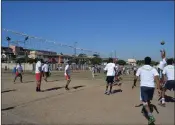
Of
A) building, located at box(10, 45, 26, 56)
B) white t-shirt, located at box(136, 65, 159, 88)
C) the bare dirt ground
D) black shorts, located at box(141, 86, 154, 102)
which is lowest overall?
the bare dirt ground

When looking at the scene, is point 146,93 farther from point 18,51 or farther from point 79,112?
point 18,51

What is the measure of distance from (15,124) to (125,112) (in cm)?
322

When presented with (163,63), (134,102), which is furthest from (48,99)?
(163,63)

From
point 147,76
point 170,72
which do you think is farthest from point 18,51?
point 147,76

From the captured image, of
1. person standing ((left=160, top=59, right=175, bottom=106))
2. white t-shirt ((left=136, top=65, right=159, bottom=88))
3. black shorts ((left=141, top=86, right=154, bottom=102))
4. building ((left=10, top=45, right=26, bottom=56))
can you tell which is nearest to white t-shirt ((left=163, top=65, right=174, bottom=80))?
person standing ((left=160, top=59, right=175, bottom=106))

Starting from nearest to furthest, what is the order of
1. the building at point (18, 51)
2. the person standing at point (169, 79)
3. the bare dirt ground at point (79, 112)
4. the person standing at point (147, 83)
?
the bare dirt ground at point (79, 112) < the person standing at point (147, 83) < the person standing at point (169, 79) < the building at point (18, 51)

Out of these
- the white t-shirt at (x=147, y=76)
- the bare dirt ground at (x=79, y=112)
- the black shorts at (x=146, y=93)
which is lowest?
the bare dirt ground at (x=79, y=112)

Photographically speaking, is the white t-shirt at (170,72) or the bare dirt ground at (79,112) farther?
the white t-shirt at (170,72)

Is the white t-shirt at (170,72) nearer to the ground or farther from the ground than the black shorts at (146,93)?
farther from the ground

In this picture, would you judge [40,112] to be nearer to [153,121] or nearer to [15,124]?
[15,124]

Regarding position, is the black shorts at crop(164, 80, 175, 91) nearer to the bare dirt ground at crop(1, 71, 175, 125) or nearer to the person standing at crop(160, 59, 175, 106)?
the person standing at crop(160, 59, 175, 106)

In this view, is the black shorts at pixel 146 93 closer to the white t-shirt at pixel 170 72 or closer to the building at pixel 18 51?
the white t-shirt at pixel 170 72

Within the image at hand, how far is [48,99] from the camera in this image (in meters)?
10.8

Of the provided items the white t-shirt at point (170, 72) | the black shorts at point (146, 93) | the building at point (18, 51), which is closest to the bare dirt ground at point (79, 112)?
the black shorts at point (146, 93)
